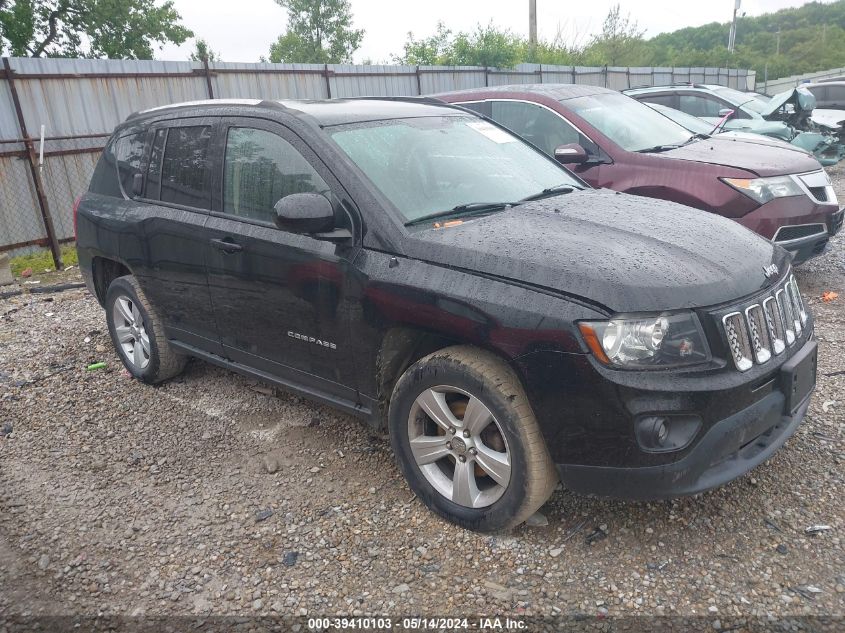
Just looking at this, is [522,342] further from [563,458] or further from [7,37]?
[7,37]

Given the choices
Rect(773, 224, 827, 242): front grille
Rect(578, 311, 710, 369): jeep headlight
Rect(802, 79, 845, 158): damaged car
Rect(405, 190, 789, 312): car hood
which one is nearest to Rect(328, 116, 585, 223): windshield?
Rect(405, 190, 789, 312): car hood

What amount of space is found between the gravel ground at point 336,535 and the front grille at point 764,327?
2.47 feet

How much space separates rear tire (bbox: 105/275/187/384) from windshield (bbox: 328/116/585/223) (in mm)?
1998

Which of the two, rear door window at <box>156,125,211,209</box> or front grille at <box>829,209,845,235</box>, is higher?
rear door window at <box>156,125,211,209</box>

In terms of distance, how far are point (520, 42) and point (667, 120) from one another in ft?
74.2

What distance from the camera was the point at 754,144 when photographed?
21.3 feet

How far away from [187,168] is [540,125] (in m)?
3.54

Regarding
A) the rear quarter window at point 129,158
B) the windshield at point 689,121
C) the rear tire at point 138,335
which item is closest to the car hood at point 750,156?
the windshield at point 689,121

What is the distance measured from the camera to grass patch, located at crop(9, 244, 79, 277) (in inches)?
341

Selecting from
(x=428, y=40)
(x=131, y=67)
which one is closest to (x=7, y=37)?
(x=428, y=40)

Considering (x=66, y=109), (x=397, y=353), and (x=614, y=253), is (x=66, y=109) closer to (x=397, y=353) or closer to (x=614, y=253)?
(x=397, y=353)

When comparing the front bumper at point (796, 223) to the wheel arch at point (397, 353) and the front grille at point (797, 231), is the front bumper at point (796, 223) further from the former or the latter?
the wheel arch at point (397, 353)

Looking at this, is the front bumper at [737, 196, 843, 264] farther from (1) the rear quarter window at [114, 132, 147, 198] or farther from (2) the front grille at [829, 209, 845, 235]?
(1) the rear quarter window at [114, 132, 147, 198]

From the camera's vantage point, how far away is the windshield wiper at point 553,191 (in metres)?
3.64
